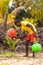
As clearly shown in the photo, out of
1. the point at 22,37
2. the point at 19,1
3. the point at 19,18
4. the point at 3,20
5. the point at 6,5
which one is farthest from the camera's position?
the point at 19,18

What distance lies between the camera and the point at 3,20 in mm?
14258

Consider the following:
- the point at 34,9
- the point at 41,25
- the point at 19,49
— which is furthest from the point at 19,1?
the point at 19,49

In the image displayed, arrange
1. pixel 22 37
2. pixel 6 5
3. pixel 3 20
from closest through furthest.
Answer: pixel 6 5 → pixel 3 20 → pixel 22 37

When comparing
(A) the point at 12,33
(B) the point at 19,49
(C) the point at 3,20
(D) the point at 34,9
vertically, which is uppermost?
(D) the point at 34,9

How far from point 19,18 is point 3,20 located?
14.8ft

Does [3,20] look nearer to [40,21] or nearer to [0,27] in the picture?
[0,27]

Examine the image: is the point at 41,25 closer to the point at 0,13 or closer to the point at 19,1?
the point at 19,1

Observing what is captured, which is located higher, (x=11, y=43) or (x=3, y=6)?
(x=3, y=6)

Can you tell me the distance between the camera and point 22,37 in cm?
1523

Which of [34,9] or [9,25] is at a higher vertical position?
[34,9]

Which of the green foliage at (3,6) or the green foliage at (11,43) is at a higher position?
the green foliage at (3,6)

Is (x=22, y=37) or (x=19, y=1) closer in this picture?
(x=22, y=37)

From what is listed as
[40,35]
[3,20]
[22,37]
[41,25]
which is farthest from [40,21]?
[3,20]

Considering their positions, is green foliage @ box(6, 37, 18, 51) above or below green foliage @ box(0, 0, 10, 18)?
below
